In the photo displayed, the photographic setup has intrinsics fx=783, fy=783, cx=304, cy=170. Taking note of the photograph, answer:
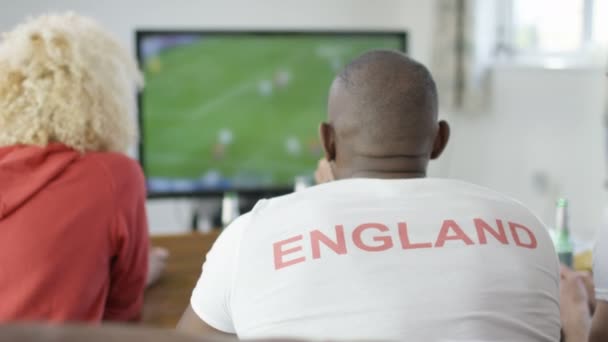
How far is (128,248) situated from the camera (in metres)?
1.73

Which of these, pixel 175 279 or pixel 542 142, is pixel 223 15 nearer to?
pixel 542 142

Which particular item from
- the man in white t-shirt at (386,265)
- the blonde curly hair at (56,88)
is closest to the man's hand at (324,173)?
the man in white t-shirt at (386,265)

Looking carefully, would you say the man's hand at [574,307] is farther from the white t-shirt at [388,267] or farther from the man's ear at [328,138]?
the man's ear at [328,138]

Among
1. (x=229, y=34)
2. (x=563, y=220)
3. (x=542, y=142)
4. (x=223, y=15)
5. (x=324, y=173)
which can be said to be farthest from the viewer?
(x=223, y=15)

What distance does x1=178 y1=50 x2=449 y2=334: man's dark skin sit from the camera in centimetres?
124

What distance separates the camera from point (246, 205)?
2.75 meters

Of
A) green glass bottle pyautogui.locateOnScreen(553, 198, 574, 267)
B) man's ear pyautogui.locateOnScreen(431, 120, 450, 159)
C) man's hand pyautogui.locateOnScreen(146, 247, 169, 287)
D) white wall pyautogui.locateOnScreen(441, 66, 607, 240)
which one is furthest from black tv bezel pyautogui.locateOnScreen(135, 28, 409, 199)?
white wall pyautogui.locateOnScreen(441, 66, 607, 240)

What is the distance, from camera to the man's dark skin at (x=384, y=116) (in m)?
1.24

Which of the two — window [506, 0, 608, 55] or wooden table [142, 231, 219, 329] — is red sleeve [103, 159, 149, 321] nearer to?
wooden table [142, 231, 219, 329]

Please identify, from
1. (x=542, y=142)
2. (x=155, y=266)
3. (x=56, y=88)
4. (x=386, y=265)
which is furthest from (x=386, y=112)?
(x=542, y=142)

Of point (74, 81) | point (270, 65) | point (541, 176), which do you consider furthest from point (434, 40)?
point (74, 81)

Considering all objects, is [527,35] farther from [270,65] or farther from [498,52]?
[270,65]

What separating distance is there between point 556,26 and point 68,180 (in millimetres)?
3256

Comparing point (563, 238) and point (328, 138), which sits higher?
point (328, 138)
